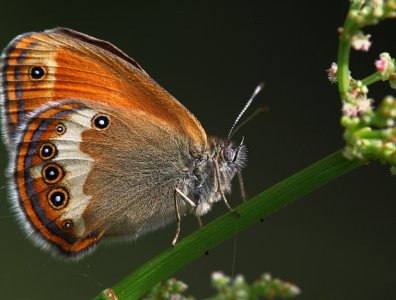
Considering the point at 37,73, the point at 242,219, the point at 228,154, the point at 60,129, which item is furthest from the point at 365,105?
the point at 37,73

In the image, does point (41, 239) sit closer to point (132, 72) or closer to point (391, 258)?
point (132, 72)

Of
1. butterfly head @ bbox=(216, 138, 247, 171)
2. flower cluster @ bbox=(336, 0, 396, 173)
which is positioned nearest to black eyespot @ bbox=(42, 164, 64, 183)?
butterfly head @ bbox=(216, 138, 247, 171)

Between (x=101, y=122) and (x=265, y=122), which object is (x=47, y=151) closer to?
(x=101, y=122)

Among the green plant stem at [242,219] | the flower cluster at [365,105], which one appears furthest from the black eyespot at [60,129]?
the flower cluster at [365,105]

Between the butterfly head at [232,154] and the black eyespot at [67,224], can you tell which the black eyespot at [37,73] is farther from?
the butterfly head at [232,154]

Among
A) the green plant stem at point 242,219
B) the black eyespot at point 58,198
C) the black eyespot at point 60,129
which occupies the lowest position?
the green plant stem at point 242,219

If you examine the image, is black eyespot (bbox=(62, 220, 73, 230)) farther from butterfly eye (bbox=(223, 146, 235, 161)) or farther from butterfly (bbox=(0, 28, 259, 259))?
butterfly eye (bbox=(223, 146, 235, 161))

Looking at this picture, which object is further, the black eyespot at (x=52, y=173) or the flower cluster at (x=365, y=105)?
the black eyespot at (x=52, y=173)
